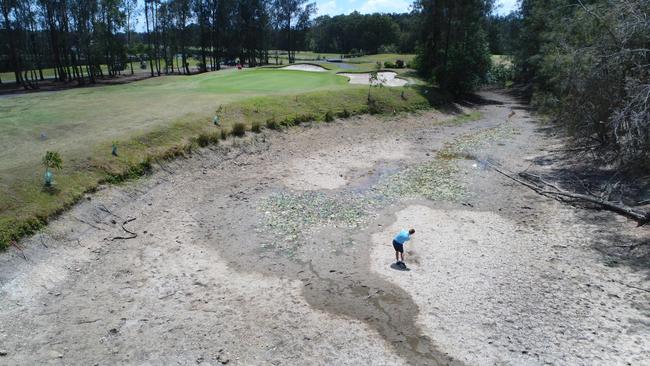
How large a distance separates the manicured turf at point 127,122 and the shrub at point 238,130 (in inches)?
21.4

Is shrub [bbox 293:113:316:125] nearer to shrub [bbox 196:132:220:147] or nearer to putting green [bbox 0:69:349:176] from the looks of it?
putting green [bbox 0:69:349:176]

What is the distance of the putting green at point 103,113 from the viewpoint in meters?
22.5

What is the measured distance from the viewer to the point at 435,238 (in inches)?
722

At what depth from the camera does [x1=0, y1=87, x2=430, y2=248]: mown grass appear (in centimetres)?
1691

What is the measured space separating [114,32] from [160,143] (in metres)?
60.6

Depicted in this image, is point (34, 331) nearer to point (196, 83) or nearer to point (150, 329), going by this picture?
point (150, 329)

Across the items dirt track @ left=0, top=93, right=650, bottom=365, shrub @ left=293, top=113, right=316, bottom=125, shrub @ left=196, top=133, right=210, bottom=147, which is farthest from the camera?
shrub @ left=293, top=113, right=316, bottom=125

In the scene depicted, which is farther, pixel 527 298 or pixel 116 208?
pixel 116 208

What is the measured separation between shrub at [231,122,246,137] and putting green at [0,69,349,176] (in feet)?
8.42

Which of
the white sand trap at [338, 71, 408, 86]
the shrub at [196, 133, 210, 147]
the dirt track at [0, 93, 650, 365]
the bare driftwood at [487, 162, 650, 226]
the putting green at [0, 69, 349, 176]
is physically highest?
the white sand trap at [338, 71, 408, 86]

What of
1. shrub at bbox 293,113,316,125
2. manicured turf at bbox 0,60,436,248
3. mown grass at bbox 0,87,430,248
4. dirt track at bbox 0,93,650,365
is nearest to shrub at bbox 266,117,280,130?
mown grass at bbox 0,87,430,248

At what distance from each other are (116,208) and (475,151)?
24.6 metres

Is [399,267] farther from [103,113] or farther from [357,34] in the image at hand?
[357,34]

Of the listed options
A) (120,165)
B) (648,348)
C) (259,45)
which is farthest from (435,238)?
(259,45)
